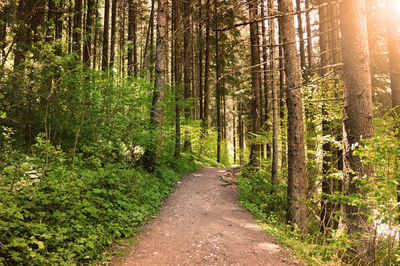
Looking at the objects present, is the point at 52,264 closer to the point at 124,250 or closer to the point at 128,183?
the point at 124,250

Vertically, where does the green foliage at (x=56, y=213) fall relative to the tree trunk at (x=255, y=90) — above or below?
below

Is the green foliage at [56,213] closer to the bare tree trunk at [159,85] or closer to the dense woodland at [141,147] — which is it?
the dense woodland at [141,147]

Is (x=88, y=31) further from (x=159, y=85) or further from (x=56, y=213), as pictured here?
(x=56, y=213)

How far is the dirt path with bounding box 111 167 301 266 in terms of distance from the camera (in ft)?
13.4

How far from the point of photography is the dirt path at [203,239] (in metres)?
4.09

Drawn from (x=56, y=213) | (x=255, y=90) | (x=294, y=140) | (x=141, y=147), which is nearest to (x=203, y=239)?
(x=56, y=213)

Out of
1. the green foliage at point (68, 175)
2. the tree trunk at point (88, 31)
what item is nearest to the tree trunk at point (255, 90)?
the green foliage at point (68, 175)

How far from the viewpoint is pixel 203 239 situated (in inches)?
194

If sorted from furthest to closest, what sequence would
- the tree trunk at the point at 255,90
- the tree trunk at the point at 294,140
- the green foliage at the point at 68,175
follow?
the tree trunk at the point at 255,90 < the tree trunk at the point at 294,140 < the green foliage at the point at 68,175

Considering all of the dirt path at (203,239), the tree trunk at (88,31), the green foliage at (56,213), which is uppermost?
the tree trunk at (88,31)

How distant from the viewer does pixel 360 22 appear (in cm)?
425

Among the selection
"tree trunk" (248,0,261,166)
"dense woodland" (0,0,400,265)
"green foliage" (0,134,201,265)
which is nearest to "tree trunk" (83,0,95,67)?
"dense woodland" (0,0,400,265)

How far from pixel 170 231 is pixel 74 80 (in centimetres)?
565

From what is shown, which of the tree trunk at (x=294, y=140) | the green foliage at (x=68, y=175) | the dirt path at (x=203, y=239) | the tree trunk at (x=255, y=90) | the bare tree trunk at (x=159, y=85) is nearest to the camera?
the green foliage at (x=68, y=175)
